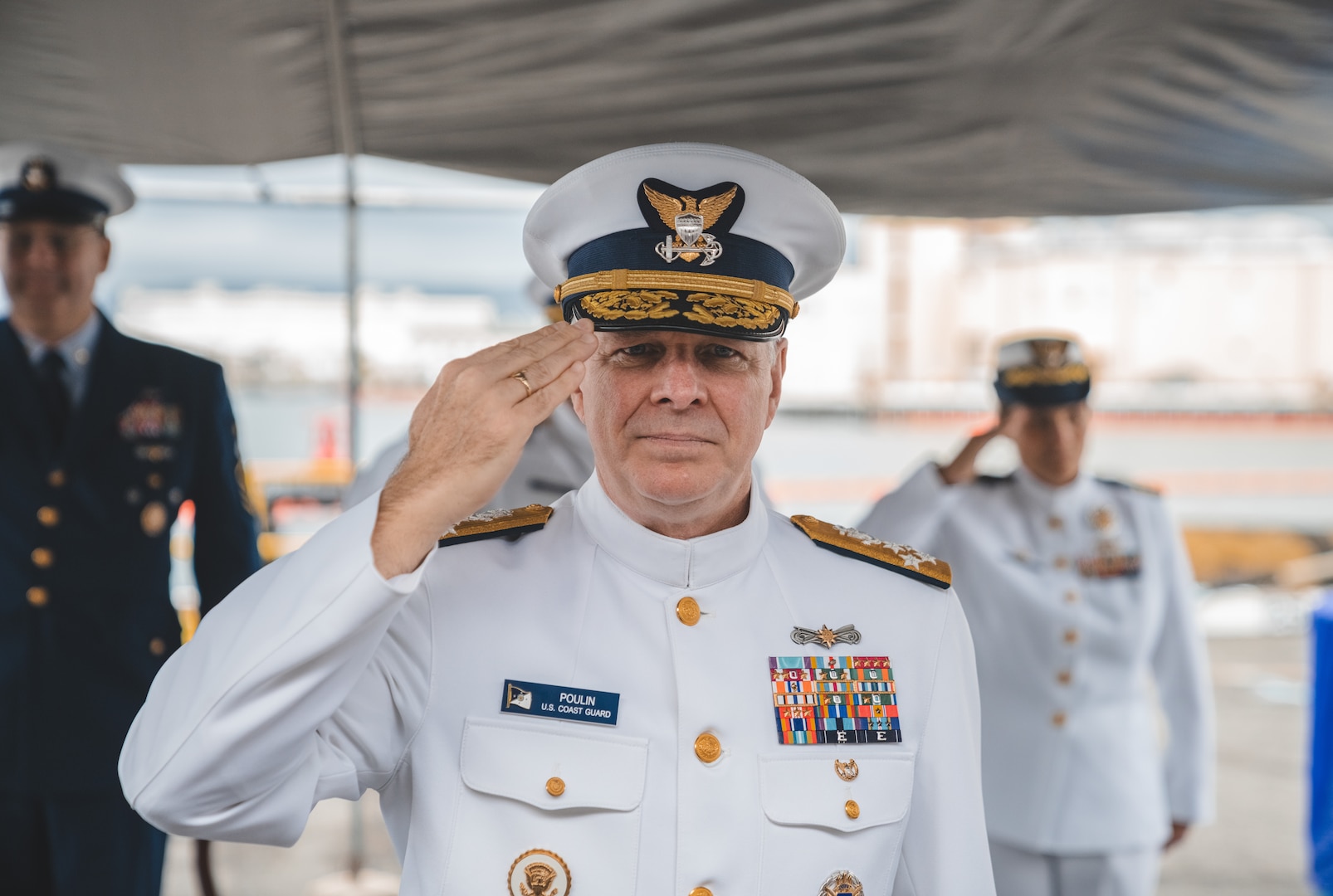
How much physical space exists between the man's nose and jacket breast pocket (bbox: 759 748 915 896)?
0.46 m

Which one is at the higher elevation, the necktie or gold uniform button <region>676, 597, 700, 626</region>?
the necktie

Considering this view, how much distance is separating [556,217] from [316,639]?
2.26 ft

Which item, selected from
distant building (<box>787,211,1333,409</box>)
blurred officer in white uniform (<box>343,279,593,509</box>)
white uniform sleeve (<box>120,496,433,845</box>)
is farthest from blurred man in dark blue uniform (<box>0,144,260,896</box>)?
distant building (<box>787,211,1333,409</box>)

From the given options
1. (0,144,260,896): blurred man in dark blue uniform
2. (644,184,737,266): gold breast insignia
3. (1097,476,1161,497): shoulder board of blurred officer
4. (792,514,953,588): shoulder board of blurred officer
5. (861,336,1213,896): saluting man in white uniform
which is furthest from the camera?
(1097,476,1161,497): shoulder board of blurred officer

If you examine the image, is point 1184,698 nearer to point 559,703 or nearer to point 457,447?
point 559,703

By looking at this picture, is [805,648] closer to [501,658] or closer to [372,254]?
[501,658]

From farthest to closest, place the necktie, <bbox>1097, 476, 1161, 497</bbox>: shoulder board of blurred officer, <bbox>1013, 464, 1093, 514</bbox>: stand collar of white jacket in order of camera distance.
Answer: <bbox>1097, 476, 1161, 497</bbox>: shoulder board of blurred officer
<bbox>1013, 464, 1093, 514</bbox>: stand collar of white jacket
the necktie

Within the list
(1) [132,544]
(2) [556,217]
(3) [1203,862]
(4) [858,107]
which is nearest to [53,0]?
(2) [556,217]

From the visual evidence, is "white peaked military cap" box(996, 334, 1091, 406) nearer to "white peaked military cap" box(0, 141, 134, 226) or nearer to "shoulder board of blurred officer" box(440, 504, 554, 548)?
"shoulder board of blurred officer" box(440, 504, 554, 548)

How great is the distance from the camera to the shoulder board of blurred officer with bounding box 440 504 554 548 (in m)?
1.46

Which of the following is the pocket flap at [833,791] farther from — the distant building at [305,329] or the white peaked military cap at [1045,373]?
the distant building at [305,329]

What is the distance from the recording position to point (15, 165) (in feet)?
7.93

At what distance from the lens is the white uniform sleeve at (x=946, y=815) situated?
140 cm

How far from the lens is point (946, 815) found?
141 cm
